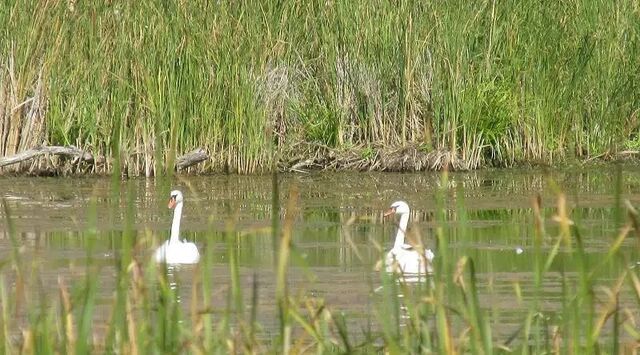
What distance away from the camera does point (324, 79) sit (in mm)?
13898

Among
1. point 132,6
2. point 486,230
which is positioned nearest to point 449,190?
point 486,230

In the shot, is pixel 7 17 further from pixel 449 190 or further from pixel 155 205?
pixel 449 190

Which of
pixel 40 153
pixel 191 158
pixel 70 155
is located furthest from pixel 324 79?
pixel 40 153

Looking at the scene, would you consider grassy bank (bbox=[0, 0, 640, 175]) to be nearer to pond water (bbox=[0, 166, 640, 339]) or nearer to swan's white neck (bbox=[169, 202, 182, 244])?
pond water (bbox=[0, 166, 640, 339])

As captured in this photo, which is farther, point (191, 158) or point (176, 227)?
point (191, 158)

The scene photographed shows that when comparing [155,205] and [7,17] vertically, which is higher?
[7,17]

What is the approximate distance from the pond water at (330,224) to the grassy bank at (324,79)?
368 millimetres

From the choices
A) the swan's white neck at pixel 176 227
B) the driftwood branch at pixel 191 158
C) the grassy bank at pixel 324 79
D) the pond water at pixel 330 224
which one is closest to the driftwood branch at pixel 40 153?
the pond water at pixel 330 224

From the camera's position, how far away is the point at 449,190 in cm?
1283

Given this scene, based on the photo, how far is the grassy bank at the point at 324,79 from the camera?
42.6ft

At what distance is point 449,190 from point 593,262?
13.7ft

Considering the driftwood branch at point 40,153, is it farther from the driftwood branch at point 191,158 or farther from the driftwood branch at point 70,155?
the driftwood branch at point 191,158

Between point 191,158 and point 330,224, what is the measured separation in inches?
87.7

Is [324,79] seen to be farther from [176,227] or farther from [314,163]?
[176,227]
